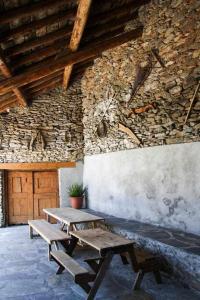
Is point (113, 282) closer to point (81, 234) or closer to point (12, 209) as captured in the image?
point (81, 234)

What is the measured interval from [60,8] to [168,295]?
4.14m

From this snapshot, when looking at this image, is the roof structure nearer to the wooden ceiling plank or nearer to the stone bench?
the wooden ceiling plank

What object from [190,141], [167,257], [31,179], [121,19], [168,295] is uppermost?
[121,19]

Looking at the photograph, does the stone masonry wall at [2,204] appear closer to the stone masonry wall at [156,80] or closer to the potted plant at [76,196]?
the potted plant at [76,196]

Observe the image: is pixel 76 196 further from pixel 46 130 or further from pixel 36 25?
pixel 36 25

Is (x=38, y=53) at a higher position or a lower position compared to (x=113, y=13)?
lower

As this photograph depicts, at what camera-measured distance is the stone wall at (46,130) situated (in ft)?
26.0

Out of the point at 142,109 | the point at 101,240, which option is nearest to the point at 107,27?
the point at 142,109

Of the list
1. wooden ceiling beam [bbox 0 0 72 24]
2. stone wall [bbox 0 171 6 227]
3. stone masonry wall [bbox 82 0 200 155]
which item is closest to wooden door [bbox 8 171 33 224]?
stone wall [bbox 0 171 6 227]

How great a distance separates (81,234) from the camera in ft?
13.5

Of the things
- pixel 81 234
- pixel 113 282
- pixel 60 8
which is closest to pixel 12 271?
pixel 81 234

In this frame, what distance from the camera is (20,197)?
27.5 feet

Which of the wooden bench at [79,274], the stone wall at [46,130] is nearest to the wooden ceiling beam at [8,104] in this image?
the stone wall at [46,130]

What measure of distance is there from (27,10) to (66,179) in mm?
5232
